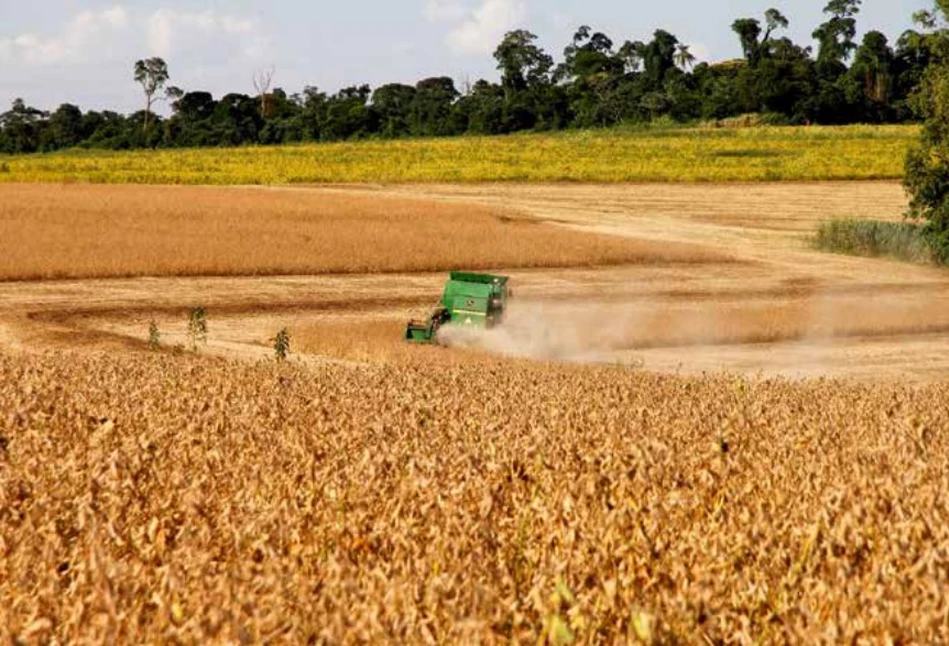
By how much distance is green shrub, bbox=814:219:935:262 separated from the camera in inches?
2181

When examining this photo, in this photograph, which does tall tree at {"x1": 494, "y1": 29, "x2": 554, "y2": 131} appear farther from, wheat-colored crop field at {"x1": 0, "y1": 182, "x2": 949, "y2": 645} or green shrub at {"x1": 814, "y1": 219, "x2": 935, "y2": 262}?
wheat-colored crop field at {"x1": 0, "y1": 182, "x2": 949, "y2": 645}

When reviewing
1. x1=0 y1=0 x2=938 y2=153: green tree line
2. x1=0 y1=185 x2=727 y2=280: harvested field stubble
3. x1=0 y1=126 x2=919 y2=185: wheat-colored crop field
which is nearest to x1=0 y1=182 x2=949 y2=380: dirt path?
x1=0 y1=185 x2=727 y2=280: harvested field stubble

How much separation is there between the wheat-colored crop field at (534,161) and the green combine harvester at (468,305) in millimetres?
53644

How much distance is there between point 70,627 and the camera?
2676mm

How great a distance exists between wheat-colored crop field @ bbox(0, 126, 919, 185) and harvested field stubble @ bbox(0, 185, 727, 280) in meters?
18.8

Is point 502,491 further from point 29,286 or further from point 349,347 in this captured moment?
point 29,286

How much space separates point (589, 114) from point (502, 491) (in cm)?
13995

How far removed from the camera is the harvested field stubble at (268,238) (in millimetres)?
45625

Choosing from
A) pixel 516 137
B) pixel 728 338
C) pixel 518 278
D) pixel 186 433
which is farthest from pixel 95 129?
pixel 186 433

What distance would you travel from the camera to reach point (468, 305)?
105 ft

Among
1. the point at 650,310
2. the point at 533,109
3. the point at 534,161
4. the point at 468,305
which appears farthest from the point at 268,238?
the point at 533,109

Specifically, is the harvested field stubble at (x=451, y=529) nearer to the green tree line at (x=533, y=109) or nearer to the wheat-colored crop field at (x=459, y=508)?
the wheat-colored crop field at (x=459, y=508)

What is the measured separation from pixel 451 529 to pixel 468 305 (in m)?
28.4

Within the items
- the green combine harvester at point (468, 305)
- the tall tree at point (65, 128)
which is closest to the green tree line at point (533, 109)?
the tall tree at point (65, 128)
